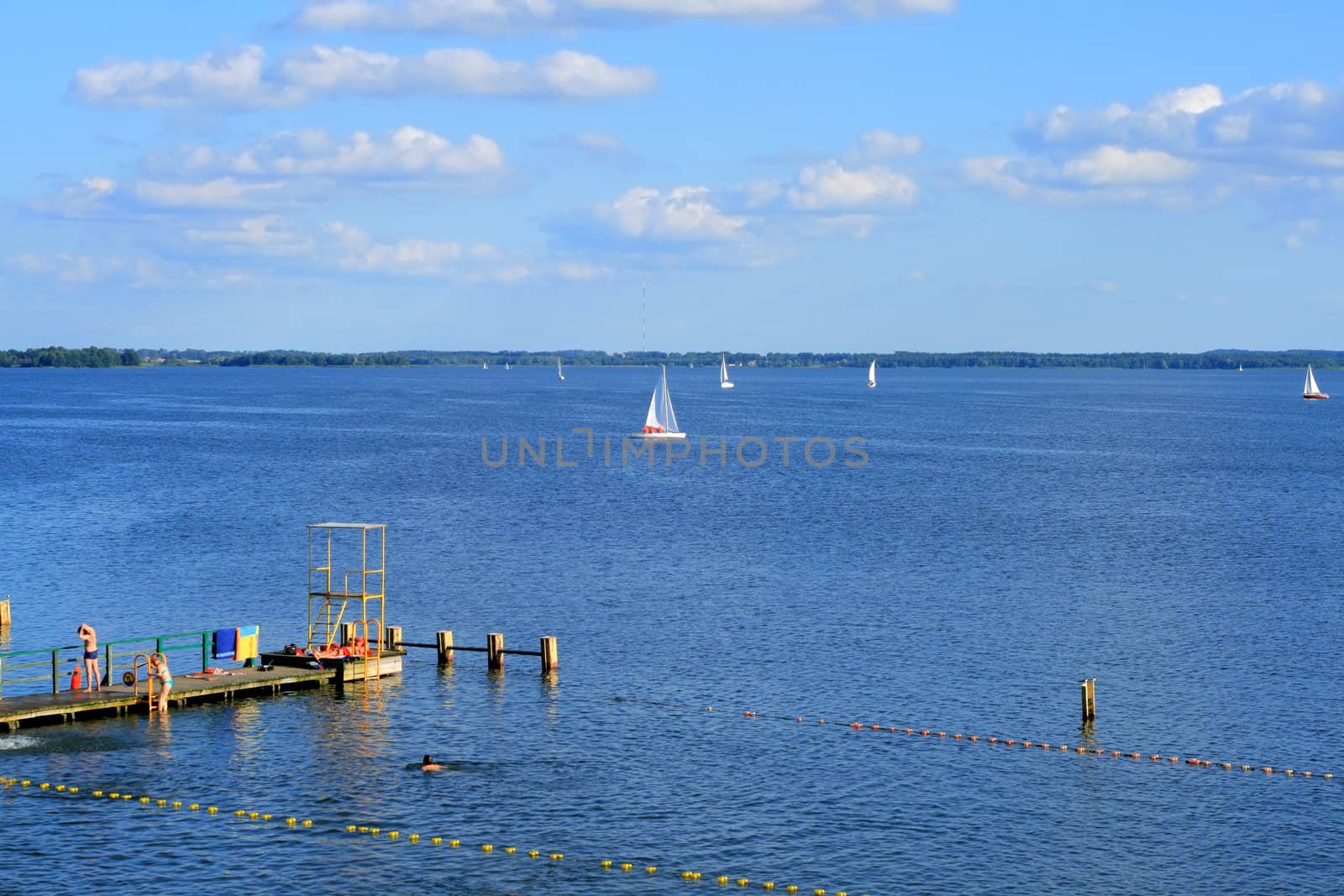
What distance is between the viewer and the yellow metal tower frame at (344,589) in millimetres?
59875

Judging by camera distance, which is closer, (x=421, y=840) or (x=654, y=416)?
(x=421, y=840)

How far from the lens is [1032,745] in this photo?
50.8m

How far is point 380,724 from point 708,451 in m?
130

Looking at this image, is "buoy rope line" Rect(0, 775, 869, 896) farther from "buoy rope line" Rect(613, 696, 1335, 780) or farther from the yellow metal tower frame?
"buoy rope line" Rect(613, 696, 1335, 780)

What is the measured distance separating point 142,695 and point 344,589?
1930 centimetres

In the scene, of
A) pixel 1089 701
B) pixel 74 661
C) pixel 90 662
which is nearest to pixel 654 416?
pixel 74 661

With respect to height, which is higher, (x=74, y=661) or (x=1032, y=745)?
(x=74, y=661)

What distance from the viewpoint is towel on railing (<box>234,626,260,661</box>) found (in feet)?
193

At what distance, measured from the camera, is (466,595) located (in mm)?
77688

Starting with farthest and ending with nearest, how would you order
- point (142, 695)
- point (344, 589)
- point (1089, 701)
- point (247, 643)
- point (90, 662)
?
point (344, 589), point (247, 643), point (1089, 701), point (90, 662), point (142, 695)

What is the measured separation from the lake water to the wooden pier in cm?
87

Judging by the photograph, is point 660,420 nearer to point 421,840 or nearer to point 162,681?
point 162,681

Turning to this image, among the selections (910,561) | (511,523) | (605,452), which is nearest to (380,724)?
(910,561)

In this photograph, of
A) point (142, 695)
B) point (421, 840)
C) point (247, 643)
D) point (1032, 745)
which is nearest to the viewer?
point (421, 840)
